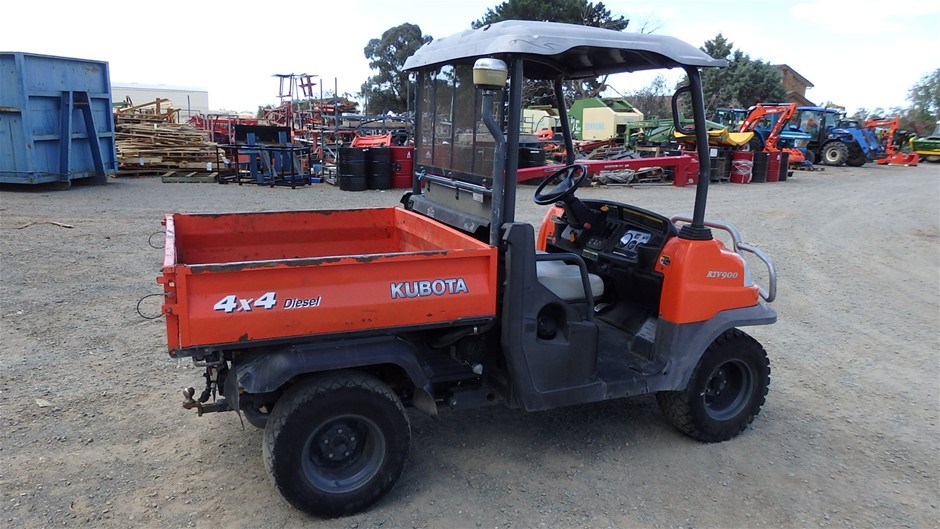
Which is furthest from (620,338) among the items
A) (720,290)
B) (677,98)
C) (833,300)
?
(833,300)

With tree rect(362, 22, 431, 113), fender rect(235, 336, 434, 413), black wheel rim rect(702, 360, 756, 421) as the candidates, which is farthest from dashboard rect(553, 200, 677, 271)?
tree rect(362, 22, 431, 113)

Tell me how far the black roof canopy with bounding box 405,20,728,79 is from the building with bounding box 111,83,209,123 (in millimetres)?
53398

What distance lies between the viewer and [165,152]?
18.1 m

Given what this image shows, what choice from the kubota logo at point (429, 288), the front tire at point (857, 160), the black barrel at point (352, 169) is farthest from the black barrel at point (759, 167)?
the kubota logo at point (429, 288)

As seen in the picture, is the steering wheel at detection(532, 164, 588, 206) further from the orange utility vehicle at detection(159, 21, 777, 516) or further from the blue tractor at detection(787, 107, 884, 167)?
the blue tractor at detection(787, 107, 884, 167)

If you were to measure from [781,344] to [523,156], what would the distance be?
9.93 ft

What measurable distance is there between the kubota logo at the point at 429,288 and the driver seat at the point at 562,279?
0.58 meters

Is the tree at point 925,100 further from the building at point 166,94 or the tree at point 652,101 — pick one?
the building at point 166,94

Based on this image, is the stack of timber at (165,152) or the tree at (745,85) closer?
the stack of timber at (165,152)

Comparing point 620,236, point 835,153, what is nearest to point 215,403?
point 620,236

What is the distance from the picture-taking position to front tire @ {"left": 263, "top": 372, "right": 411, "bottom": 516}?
3.14 metres

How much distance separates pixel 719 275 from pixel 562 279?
1.00 m

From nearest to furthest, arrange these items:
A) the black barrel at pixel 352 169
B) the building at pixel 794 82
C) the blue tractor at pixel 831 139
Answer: the black barrel at pixel 352 169, the blue tractor at pixel 831 139, the building at pixel 794 82

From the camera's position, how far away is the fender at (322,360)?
305cm
